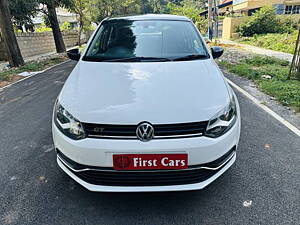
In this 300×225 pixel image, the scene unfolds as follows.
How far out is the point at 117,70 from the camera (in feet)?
8.15

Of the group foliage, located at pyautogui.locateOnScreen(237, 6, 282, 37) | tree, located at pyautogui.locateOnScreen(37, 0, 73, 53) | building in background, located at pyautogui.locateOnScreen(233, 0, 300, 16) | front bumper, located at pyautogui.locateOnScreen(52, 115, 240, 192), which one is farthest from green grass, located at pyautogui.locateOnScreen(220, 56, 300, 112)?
building in background, located at pyautogui.locateOnScreen(233, 0, 300, 16)

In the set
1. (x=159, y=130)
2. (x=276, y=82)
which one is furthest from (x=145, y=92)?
(x=276, y=82)

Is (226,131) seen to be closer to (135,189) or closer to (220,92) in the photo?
(220,92)

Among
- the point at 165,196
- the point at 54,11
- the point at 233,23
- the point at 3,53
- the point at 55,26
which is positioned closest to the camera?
the point at 165,196

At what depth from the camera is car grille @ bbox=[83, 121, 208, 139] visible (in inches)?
70.3

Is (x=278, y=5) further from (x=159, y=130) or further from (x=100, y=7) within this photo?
(x=159, y=130)

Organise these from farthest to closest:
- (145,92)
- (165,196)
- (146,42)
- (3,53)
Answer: (3,53) < (146,42) < (165,196) < (145,92)

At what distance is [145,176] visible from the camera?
5.91 feet

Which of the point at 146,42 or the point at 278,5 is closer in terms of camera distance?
the point at 146,42

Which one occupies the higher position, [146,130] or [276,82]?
[146,130]

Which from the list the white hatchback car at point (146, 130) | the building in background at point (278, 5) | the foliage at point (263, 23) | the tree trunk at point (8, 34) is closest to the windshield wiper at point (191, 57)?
the white hatchback car at point (146, 130)

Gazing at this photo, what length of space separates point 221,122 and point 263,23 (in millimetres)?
18836

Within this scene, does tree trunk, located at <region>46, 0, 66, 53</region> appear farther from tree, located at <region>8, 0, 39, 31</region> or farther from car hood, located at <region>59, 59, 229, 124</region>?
car hood, located at <region>59, 59, 229, 124</region>

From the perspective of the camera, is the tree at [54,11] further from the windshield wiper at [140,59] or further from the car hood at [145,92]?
the car hood at [145,92]
